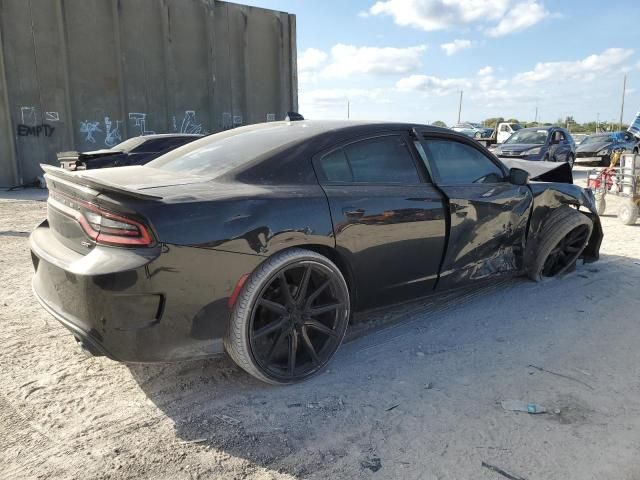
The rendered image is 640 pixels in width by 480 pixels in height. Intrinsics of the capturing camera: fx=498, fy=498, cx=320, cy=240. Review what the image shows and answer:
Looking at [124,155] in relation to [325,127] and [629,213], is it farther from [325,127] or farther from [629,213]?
[629,213]

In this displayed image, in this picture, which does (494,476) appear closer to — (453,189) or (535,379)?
(535,379)

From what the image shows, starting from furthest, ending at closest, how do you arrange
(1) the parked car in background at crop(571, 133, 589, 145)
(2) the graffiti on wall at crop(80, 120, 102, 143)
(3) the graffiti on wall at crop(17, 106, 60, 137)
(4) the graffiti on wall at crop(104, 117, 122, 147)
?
(1) the parked car in background at crop(571, 133, 589, 145) < (4) the graffiti on wall at crop(104, 117, 122, 147) < (2) the graffiti on wall at crop(80, 120, 102, 143) < (3) the graffiti on wall at crop(17, 106, 60, 137)

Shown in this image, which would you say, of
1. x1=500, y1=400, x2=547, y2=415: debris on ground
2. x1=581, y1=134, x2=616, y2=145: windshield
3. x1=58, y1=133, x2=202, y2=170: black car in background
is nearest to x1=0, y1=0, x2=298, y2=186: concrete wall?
x1=58, y1=133, x2=202, y2=170: black car in background

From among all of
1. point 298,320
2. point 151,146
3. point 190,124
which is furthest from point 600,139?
point 298,320

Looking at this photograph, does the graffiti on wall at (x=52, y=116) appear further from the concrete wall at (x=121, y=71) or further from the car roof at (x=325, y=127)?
the car roof at (x=325, y=127)

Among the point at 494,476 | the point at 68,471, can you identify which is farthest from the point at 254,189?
the point at 494,476

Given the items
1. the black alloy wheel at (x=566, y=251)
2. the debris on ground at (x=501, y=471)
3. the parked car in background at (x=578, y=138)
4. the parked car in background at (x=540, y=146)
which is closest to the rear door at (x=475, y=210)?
the black alloy wheel at (x=566, y=251)

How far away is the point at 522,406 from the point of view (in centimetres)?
274

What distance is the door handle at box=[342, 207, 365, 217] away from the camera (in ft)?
9.83

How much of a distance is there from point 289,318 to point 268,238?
1.69ft

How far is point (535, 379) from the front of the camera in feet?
9.94

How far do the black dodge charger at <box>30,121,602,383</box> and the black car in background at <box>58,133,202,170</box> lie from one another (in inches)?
217

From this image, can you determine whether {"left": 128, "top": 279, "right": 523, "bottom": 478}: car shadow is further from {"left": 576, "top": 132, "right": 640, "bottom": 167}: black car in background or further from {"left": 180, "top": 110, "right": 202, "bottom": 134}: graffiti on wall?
{"left": 576, "top": 132, "right": 640, "bottom": 167}: black car in background

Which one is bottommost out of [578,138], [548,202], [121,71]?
[548,202]
